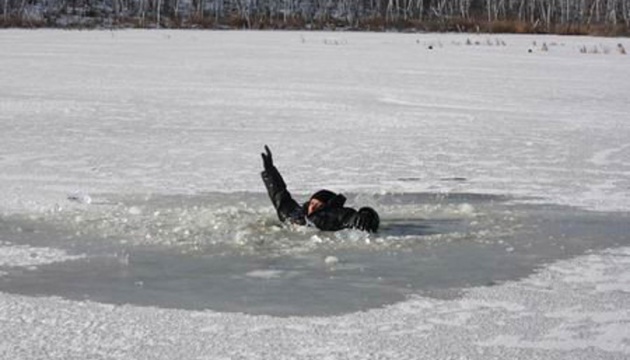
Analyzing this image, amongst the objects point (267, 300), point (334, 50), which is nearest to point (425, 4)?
point (334, 50)

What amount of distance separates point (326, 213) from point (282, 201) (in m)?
0.40

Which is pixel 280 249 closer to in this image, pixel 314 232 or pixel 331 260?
pixel 331 260

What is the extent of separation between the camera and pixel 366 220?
20.4ft

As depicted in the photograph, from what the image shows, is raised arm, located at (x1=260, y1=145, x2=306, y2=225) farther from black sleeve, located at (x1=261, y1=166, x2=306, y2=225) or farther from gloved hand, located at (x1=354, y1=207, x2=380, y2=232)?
gloved hand, located at (x1=354, y1=207, x2=380, y2=232)

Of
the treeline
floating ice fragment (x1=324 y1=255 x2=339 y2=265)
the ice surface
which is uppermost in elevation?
the treeline

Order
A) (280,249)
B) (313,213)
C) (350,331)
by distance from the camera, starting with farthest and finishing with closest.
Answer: (313,213), (280,249), (350,331)

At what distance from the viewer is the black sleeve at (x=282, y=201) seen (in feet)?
21.2

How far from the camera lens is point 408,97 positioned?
642 inches

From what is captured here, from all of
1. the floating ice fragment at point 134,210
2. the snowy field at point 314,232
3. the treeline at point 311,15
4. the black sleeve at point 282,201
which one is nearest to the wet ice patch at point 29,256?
the snowy field at point 314,232

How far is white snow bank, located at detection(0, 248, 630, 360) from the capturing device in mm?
3865

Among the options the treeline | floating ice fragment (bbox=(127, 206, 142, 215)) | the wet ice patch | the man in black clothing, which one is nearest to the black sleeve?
the man in black clothing

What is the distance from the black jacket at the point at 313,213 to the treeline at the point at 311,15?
1672 inches

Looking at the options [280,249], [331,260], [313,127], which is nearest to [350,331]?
[331,260]

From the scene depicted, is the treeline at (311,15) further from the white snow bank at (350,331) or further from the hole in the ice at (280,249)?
the white snow bank at (350,331)
